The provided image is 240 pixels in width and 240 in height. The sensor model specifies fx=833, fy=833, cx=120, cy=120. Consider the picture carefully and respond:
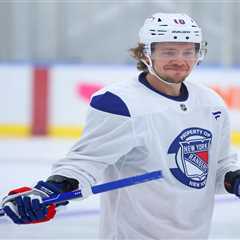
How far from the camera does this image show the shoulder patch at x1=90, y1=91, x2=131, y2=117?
6.20ft

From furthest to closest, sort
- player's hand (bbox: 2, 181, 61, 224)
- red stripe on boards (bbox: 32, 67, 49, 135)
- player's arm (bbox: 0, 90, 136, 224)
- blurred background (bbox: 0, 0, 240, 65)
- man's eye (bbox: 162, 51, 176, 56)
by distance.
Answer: blurred background (bbox: 0, 0, 240, 65) < red stripe on boards (bbox: 32, 67, 49, 135) < man's eye (bbox: 162, 51, 176, 56) < player's arm (bbox: 0, 90, 136, 224) < player's hand (bbox: 2, 181, 61, 224)

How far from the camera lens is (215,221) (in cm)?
340

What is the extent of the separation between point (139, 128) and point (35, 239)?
44.5 inches

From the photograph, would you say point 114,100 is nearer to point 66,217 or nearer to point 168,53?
point 168,53

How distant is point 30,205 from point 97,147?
238 mm

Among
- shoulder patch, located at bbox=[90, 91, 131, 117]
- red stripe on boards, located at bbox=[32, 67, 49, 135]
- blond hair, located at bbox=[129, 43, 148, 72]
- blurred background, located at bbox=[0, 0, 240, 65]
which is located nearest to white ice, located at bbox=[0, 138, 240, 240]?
blond hair, located at bbox=[129, 43, 148, 72]

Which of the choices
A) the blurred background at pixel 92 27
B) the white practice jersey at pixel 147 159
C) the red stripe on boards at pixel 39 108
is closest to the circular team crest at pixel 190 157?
the white practice jersey at pixel 147 159

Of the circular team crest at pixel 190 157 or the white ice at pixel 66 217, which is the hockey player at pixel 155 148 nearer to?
the circular team crest at pixel 190 157

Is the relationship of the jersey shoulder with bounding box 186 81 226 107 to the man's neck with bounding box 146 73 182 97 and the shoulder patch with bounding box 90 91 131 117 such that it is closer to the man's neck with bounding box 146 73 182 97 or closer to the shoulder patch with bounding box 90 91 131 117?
the man's neck with bounding box 146 73 182 97

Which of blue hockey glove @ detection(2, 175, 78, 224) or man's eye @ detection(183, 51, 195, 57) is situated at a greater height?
man's eye @ detection(183, 51, 195, 57)

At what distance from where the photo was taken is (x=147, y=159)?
1898 millimetres

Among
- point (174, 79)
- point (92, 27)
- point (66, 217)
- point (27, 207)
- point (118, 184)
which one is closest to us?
point (27, 207)

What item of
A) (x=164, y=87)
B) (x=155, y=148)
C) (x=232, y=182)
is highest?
(x=164, y=87)

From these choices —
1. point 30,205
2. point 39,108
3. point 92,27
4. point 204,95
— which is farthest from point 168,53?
point 92,27
